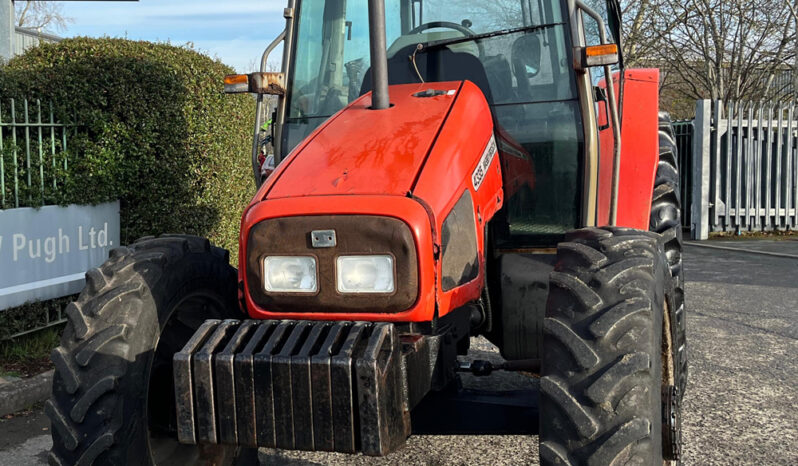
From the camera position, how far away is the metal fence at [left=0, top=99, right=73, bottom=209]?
572cm

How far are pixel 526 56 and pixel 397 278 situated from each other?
1.57 metres

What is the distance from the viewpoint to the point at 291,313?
9.00ft

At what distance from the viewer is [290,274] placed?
2.72 m

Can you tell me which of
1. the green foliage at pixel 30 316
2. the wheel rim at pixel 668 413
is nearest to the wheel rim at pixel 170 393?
the wheel rim at pixel 668 413

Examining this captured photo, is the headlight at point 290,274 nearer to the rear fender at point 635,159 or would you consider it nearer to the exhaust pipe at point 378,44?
the exhaust pipe at point 378,44

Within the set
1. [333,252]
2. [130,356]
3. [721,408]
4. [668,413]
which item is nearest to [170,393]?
[130,356]

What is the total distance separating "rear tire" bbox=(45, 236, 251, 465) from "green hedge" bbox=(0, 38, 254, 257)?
335 centimetres

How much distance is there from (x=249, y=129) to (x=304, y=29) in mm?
4695

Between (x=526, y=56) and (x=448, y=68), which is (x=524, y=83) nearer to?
(x=526, y=56)

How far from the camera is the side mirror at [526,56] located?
12.2ft

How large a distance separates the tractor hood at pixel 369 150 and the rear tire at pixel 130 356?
0.55m

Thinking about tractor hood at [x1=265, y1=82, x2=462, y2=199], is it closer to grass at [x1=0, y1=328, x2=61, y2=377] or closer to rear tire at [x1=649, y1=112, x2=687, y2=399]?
rear tire at [x1=649, y1=112, x2=687, y2=399]

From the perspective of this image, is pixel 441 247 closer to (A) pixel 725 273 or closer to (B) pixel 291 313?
(B) pixel 291 313

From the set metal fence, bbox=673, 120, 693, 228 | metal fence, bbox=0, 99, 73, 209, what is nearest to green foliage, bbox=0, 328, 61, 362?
metal fence, bbox=0, 99, 73, 209
